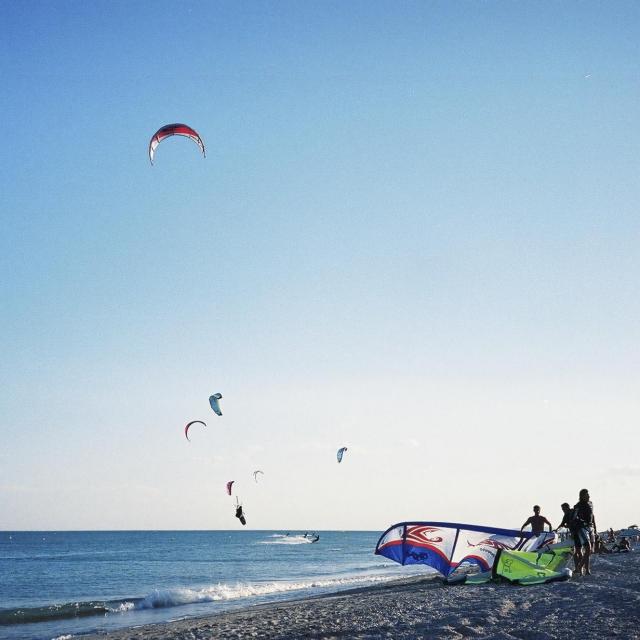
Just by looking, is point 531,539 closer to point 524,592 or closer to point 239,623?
point 524,592

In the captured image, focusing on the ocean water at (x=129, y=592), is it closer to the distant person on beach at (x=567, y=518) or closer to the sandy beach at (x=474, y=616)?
the sandy beach at (x=474, y=616)

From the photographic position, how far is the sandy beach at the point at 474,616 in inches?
253

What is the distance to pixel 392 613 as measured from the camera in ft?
27.7

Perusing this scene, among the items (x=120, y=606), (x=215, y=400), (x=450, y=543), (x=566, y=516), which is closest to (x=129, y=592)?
(x=120, y=606)

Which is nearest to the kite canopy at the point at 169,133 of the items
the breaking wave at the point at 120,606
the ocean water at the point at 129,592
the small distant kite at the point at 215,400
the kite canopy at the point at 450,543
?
the small distant kite at the point at 215,400

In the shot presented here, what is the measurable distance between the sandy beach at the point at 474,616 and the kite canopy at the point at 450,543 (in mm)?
536

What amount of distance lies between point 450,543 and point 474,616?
11.2 feet

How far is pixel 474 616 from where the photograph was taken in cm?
745

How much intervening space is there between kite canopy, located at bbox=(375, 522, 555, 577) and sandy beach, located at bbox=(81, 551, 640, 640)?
536 mm

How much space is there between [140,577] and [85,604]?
15.9 meters

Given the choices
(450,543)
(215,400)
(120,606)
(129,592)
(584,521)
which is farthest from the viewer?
(129,592)

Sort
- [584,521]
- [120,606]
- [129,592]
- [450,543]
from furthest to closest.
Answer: [129,592] < [120,606] < [450,543] < [584,521]

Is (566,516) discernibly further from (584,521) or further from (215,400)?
(215,400)

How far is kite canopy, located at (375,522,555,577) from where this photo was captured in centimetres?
1073
